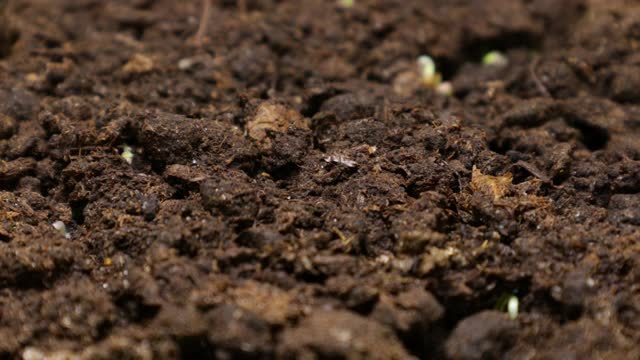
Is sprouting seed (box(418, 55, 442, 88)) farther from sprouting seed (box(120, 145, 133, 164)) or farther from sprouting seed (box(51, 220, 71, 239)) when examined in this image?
sprouting seed (box(51, 220, 71, 239))

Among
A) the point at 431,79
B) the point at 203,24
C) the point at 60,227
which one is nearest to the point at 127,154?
the point at 60,227

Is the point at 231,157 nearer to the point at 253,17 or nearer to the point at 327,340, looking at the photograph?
the point at 327,340

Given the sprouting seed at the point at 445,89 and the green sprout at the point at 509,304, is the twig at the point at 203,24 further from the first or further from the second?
the green sprout at the point at 509,304

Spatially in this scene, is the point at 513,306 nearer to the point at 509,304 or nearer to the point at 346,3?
the point at 509,304

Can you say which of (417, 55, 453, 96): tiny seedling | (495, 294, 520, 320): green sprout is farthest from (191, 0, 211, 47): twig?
(495, 294, 520, 320): green sprout

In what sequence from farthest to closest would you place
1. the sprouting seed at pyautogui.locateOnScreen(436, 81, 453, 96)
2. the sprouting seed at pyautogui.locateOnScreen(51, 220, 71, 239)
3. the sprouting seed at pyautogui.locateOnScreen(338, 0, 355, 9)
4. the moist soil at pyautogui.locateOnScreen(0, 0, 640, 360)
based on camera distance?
1. the sprouting seed at pyautogui.locateOnScreen(338, 0, 355, 9)
2. the sprouting seed at pyautogui.locateOnScreen(436, 81, 453, 96)
3. the sprouting seed at pyautogui.locateOnScreen(51, 220, 71, 239)
4. the moist soil at pyautogui.locateOnScreen(0, 0, 640, 360)

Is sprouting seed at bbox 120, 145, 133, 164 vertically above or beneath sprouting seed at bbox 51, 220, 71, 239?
above

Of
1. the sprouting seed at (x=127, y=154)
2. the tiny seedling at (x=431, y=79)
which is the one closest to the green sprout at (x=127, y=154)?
the sprouting seed at (x=127, y=154)
